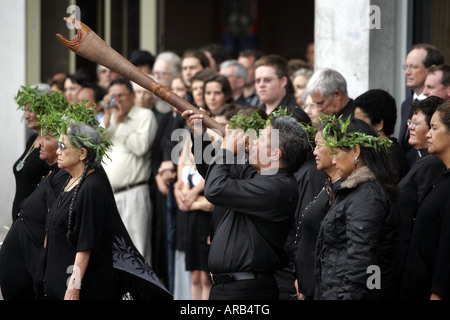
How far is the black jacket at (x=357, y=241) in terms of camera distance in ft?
16.9

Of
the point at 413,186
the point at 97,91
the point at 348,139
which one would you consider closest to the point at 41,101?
the point at 97,91

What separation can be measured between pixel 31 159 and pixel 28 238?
34.8 inches

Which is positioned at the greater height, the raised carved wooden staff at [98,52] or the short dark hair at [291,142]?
the raised carved wooden staff at [98,52]

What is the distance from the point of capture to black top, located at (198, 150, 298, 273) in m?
5.70

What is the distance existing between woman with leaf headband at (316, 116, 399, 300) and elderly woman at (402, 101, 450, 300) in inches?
10.6

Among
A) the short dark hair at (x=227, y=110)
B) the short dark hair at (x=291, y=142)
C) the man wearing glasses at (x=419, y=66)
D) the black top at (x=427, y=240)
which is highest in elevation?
the man wearing glasses at (x=419, y=66)

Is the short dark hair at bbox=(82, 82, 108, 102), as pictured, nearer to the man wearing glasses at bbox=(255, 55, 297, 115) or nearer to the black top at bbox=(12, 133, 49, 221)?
the man wearing glasses at bbox=(255, 55, 297, 115)

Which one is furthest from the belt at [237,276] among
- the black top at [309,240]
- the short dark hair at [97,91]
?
A: the short dark hair at [97,91]

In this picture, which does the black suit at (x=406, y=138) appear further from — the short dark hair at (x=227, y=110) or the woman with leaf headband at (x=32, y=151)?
the woman with leaf headband at (x=32, y=151)

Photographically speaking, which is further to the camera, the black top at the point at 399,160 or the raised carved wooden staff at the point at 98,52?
the black top at the point at 399,160

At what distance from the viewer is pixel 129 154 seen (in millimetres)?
9086

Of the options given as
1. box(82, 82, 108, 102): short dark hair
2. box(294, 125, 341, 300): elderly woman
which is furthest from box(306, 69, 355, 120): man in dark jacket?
box(82, 82, 108, 102): short dark hair

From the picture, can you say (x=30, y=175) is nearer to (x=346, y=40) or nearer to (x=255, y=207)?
(x=255, y=207)
